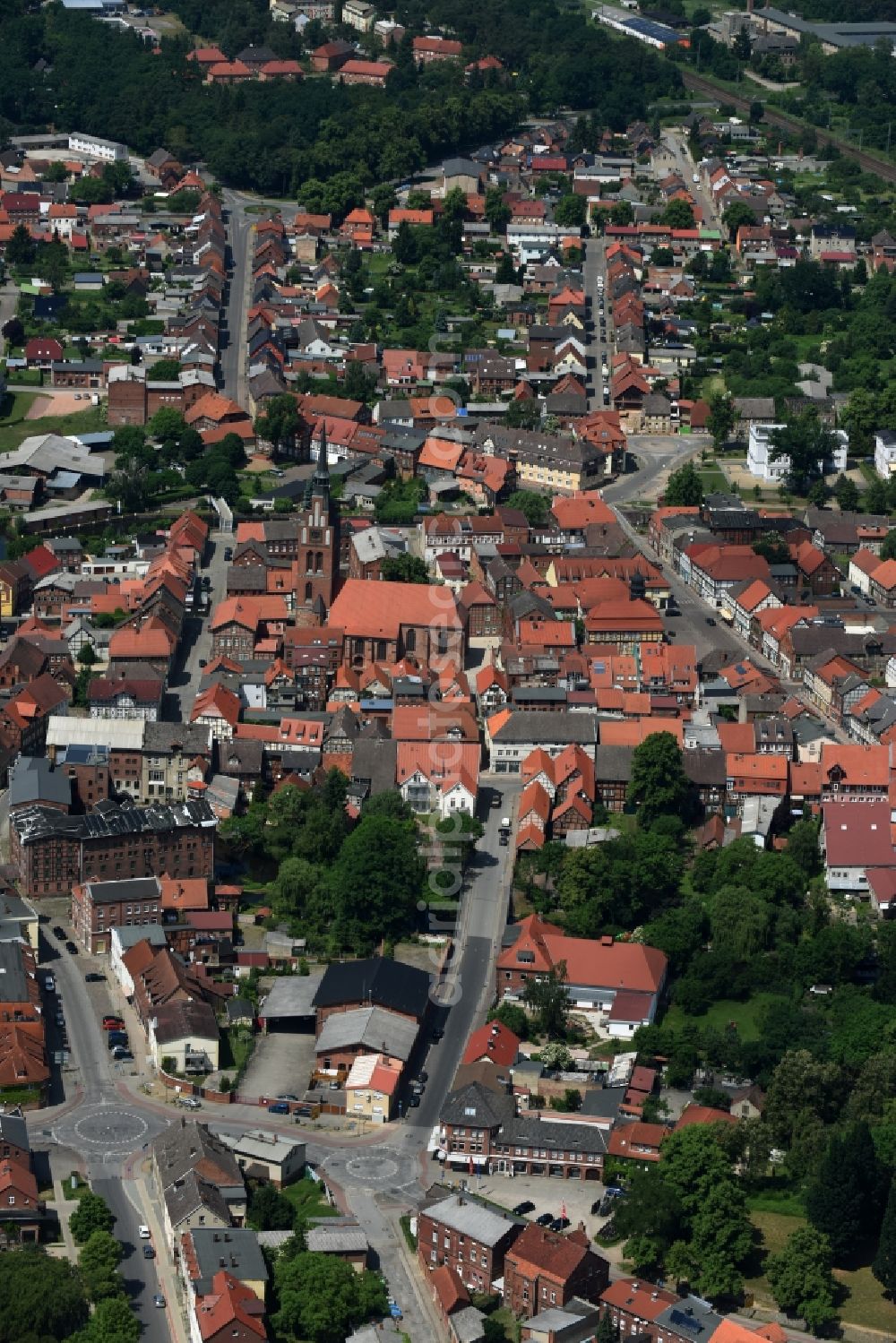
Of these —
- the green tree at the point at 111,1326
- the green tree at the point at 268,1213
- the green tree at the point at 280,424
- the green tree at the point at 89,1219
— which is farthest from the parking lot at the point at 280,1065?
the green tree at the point at 280,424

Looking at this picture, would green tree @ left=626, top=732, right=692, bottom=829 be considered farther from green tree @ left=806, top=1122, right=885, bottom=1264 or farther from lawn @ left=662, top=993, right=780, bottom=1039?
green tree @ left=806, top=1122, right=885, bottom=1264

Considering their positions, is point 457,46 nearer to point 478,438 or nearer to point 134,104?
point 134,104

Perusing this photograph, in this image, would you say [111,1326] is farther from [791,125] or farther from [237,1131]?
[791,125]

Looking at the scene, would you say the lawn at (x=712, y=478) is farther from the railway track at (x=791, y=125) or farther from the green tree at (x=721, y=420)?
the railway track at (x=791, y=125)

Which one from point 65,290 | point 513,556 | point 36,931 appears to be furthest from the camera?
point 65,290

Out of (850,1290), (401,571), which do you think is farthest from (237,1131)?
(401,571)

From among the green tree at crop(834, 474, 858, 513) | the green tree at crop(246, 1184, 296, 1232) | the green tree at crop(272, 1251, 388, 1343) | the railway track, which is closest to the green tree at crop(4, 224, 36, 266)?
the green tree at crop(834, 474, 858, 513)

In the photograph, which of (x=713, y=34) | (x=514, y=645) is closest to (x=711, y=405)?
(x=514, y=645)
